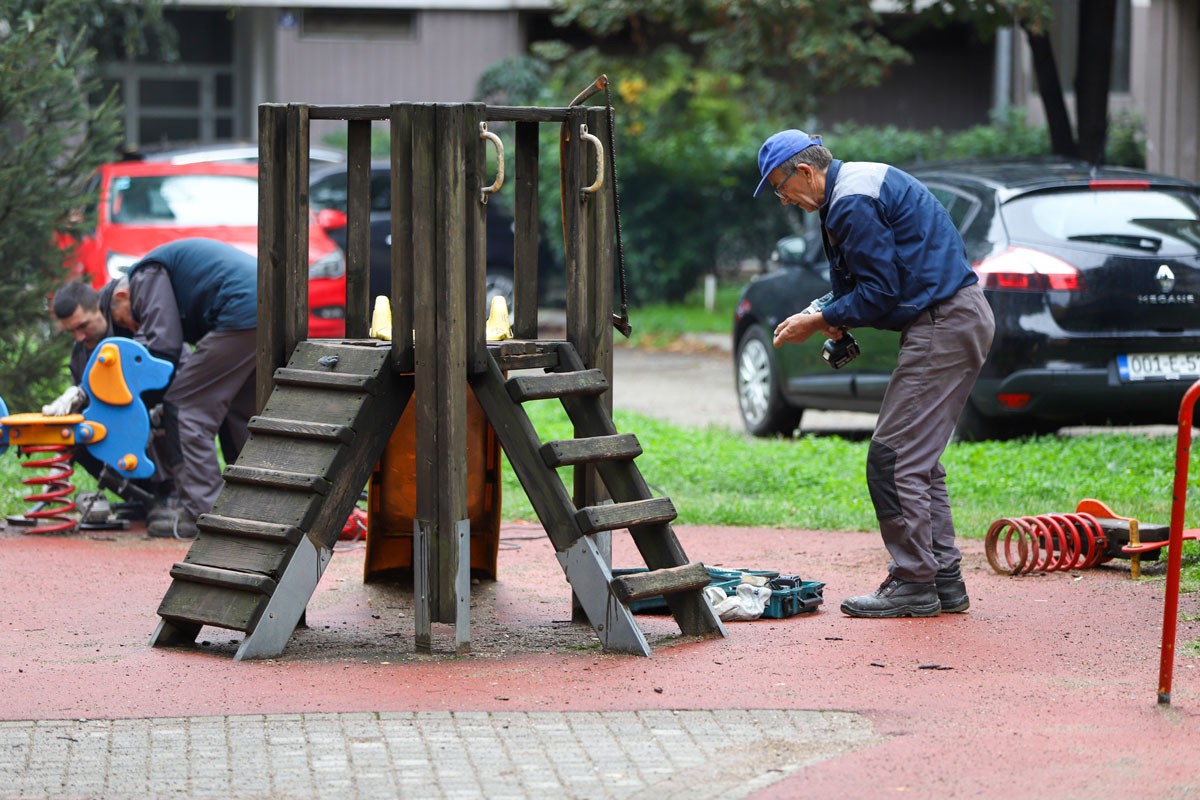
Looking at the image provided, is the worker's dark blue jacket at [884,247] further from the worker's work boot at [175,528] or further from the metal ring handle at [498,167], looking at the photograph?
the worker's work boot at [175,528]

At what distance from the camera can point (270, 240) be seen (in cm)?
682

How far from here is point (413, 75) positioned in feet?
94.3

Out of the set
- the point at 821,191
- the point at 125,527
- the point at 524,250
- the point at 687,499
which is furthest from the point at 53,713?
the point at 687,499

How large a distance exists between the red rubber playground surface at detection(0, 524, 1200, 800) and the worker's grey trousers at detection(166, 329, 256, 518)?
3.67 ft

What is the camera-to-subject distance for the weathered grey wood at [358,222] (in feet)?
22.5

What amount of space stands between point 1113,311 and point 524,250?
4650 mm

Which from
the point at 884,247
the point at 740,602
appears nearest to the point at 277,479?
the point at 740,602

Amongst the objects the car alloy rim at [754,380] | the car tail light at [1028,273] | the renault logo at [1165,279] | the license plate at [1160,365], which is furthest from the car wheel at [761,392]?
the renault logo at [1165,279]

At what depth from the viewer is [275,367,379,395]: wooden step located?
652 cm

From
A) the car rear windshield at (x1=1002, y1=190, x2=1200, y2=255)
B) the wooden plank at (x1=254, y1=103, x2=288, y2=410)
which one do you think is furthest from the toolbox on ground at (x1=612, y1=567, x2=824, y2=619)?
the car rear windshield at (x1=1002, y1=190, x2=1200, y2=255)

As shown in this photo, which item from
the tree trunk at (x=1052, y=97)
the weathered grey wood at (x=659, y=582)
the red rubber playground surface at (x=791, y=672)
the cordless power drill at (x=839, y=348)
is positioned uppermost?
the tree trunk at (x=1052, y=97)

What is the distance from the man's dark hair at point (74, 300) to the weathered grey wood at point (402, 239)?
3.46m

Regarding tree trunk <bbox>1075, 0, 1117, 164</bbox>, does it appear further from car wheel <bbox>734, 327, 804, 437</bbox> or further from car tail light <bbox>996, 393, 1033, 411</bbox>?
car tail light <bbox>996, 393, 1033, 411</bbox>

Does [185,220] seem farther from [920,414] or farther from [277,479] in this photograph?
[920,414]
